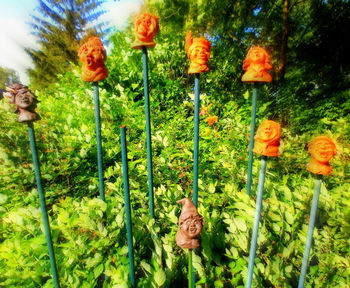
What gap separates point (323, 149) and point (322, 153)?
14 mm

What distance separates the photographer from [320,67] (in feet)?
24.0

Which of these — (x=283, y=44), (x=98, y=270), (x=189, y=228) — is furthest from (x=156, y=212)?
(x=283, y=44)

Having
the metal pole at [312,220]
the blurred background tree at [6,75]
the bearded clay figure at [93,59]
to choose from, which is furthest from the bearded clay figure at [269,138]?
the blurred background tree at [6,75]

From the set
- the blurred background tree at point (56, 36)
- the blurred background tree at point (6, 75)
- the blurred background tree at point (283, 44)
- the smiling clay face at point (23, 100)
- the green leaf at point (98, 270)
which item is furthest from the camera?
the blurred background tree at point (6, 75)

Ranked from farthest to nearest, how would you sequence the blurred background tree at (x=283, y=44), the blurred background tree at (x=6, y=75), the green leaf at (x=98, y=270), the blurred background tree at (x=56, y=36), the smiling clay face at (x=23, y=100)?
the blurred background tree at (x=6, y=75)
the blurred background tree at (x=56, y=36)
the blurred background tree at (x=283, y=44)
the green leaf at (x=98, y=270)
the smiling clay face at (x=23, y=100)

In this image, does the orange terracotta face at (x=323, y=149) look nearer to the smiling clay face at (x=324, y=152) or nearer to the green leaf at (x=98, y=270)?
the smiling clay face at (x=324, y=152)

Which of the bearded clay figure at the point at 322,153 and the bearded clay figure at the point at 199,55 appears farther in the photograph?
the bearded clay figure at the point at 199,55

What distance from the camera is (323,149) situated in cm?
63

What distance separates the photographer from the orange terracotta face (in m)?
0.63

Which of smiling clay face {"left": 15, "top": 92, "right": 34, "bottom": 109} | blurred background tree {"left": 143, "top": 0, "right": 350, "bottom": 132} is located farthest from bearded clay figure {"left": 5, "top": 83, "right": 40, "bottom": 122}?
blurred background tree {"left": 143, "top": 0, "right": 350, "bottom": 132}

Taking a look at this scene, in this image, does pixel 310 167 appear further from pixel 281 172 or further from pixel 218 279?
pixel 281 172

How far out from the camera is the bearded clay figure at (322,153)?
63cm

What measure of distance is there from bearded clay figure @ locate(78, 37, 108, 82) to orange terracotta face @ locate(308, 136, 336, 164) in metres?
0.87

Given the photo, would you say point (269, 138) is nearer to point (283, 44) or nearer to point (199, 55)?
point (199, 55)
